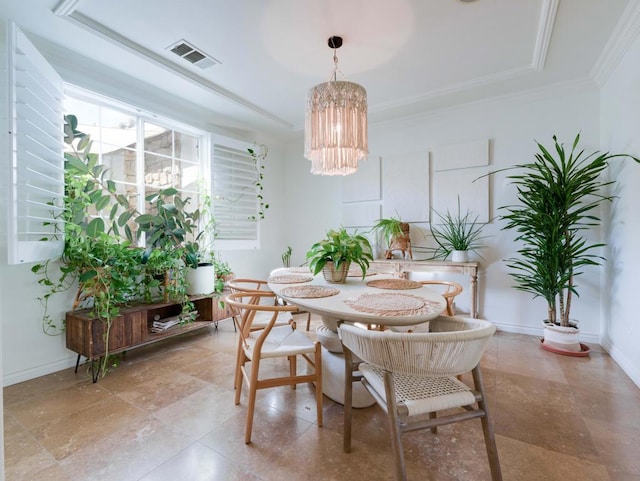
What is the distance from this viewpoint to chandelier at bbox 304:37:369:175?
2.15m

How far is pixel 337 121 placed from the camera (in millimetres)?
2162

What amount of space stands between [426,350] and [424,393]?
27 centimetres

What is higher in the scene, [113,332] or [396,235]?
[396,235]

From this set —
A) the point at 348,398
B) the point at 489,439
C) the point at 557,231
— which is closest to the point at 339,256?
the point at 348,398

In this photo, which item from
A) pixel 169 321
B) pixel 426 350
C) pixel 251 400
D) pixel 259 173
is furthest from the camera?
pixel 259 173

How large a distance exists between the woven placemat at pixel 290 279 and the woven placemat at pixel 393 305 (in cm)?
62

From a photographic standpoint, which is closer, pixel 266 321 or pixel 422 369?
pixel 422 369

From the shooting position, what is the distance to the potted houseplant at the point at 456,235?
11.0 ft

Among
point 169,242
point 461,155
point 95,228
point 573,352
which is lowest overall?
point 573,352

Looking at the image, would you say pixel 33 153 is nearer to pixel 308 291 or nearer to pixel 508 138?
pixel 308 291

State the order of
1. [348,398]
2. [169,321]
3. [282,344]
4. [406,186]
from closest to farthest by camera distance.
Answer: [348,398] < [282,344] < [169,321] < [406,186]

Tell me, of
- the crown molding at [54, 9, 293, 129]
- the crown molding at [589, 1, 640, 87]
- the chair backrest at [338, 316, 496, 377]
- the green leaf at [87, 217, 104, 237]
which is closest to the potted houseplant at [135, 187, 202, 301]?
the green leaf at [87, 217, 104, 237]

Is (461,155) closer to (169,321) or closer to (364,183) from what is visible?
(364,183)

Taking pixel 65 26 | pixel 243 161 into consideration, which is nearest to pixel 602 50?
pixel 243 161
